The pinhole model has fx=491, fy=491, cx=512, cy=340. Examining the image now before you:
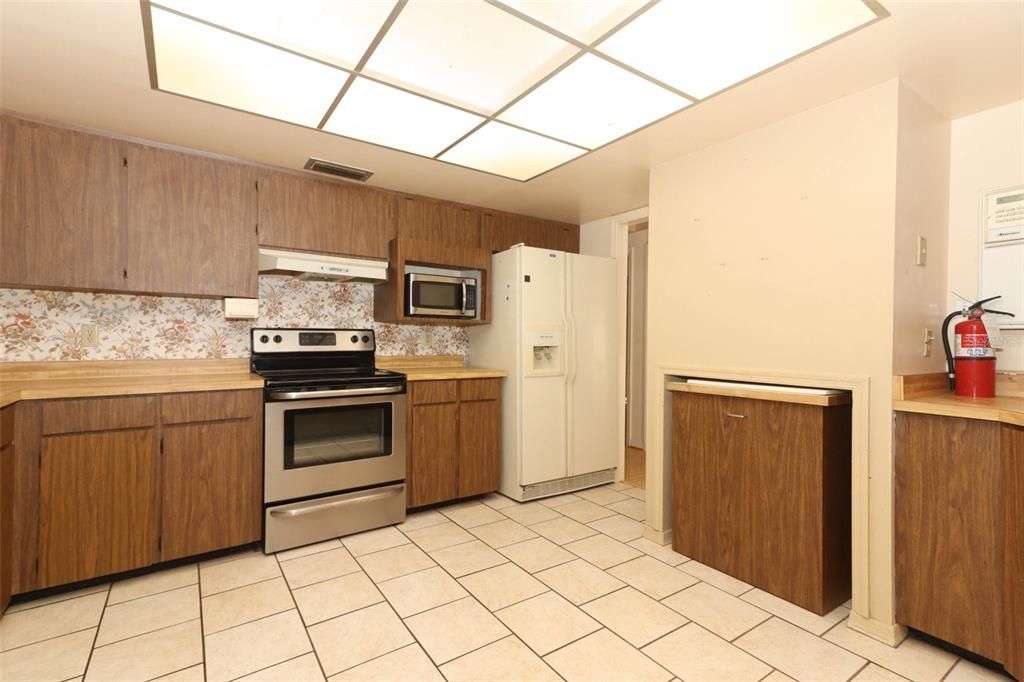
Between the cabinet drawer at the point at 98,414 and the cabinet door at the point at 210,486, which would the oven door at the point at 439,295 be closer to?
the cabinet door at the point at 210,486

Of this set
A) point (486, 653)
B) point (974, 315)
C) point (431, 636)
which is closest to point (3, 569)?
point (431, 636)

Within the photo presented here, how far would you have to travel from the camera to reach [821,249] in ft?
7.14

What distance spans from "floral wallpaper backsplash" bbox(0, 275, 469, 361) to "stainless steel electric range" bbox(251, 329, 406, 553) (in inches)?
8.1

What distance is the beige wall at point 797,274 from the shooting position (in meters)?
1.99

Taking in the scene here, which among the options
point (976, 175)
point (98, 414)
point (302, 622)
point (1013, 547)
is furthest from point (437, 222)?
point (1013, 547)

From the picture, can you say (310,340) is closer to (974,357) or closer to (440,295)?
(440,295)

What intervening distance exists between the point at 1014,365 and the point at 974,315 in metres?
0.34

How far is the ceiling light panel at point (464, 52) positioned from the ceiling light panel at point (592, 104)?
0.32 feet

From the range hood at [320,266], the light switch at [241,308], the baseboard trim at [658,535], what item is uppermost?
the range hood at [320,266]

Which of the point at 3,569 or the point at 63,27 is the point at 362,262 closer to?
the point at 63,27

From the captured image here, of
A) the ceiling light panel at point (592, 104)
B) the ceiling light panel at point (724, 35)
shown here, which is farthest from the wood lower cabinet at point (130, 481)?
the ceiling light panel at point (724, 35)

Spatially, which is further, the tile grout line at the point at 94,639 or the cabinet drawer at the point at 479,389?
the cabinet drawer at the point at 479,389

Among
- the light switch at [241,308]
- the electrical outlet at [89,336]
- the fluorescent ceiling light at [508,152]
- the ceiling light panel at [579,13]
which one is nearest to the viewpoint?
the ceiling light panel at [579,13]

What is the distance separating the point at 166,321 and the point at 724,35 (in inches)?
126
